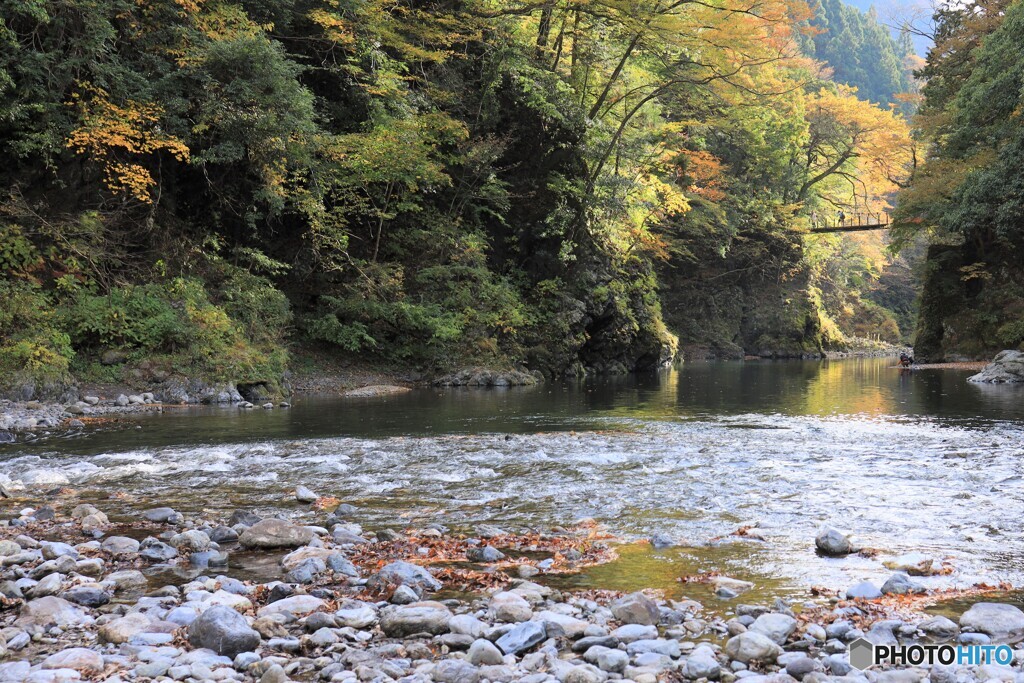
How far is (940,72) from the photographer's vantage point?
1174 inches

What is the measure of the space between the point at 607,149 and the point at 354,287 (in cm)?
1016

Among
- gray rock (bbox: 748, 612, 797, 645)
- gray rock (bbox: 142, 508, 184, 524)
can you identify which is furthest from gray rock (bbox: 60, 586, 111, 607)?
gray rock (bbox: 748, 612, 797, 645)

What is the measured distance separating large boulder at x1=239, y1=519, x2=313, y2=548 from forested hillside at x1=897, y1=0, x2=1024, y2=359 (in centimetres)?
2335

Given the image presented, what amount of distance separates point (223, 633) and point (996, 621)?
3493mm

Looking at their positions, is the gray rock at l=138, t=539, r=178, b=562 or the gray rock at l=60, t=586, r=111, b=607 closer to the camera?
the gray rock at l=60, t=586, r=111, b=607

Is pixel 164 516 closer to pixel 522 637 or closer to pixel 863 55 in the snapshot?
pixel 522 637

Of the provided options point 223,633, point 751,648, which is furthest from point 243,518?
point 751,648

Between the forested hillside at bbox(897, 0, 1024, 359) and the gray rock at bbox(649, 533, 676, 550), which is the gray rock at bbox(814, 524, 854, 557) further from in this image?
the forested hillside at bbox(897, 0, 1024, 359)

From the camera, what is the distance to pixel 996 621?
3531 millimetres

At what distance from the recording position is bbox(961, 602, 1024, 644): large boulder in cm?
345

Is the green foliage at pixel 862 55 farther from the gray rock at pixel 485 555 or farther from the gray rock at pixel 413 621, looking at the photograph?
the gray rock at pixel 413 621

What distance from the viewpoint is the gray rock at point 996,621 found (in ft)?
11.3

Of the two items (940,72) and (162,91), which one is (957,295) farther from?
(162,91)

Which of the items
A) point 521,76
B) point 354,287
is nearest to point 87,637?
point 354,287
